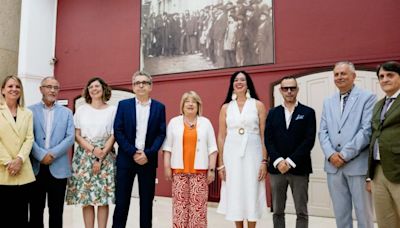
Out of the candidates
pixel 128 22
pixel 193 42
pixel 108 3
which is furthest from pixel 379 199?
pixel 108 3

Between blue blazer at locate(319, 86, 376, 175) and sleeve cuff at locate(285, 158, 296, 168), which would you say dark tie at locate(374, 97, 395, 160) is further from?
sleeve cuff at locate(285, 158, 296, 168)

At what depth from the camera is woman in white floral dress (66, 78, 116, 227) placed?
3363 millimetres

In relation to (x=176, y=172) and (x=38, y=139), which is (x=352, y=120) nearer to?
(x=176, y=172)

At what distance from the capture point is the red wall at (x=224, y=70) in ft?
18.2

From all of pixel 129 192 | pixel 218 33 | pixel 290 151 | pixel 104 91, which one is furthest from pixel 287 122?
pixel 218 33

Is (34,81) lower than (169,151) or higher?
higher

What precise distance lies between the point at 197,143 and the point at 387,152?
162cm

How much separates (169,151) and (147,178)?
1.11 ft

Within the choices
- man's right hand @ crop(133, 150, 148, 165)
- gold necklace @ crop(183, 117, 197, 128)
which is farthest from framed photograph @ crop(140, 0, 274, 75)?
man's right hand @ crop(133, 150, 148, 165)

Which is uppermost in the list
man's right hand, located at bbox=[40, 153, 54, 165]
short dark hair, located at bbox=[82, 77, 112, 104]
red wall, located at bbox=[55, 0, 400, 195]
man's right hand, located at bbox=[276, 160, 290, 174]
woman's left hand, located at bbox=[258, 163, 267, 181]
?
red wall, located at bbox=[55, 0, 400, 195]

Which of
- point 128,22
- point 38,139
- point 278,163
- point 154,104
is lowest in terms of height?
point 278,163

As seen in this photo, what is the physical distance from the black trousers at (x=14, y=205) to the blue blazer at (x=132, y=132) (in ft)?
2.92

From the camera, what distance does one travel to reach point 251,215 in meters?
3.21

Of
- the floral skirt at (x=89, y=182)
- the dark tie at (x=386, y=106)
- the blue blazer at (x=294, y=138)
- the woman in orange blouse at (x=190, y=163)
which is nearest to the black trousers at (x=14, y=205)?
the floral skirt at (x=89, y=182)
